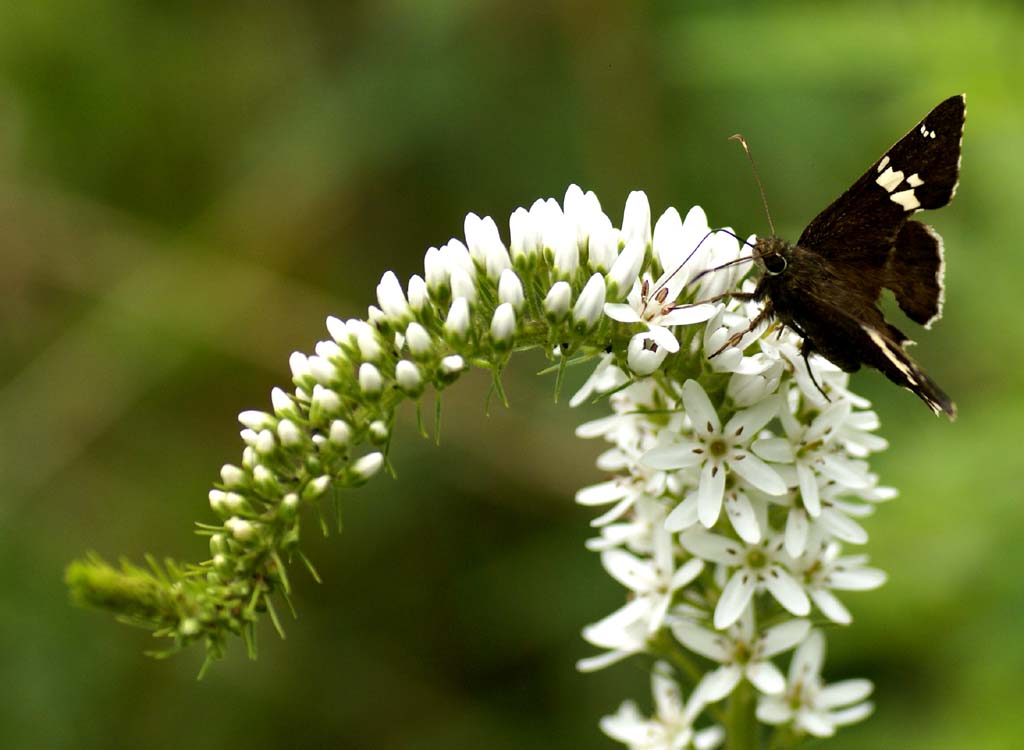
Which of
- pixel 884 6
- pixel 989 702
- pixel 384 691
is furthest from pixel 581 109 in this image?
pixel 989 702

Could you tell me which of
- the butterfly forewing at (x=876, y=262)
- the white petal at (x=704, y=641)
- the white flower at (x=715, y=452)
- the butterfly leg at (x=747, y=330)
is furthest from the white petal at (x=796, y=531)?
the butterfly leg at (x=747, y=330)

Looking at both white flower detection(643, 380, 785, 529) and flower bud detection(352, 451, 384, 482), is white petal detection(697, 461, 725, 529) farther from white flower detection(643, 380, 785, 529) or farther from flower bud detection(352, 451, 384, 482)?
flower bud detection(352, 451, 384, 482)

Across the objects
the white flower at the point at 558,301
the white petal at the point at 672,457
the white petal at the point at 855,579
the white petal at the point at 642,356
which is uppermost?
the white flower at the point at 558,301

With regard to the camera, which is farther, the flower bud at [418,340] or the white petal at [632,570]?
the white petal at [632,570]

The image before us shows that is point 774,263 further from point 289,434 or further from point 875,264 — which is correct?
point 289,434

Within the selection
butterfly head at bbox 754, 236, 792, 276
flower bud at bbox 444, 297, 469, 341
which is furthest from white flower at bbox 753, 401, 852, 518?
flower bud at bbox 444, 297, 469, 341

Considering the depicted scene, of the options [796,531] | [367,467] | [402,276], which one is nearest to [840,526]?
[796,531]

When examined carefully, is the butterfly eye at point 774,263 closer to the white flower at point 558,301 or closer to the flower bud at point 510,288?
the white flower at point 558,301
